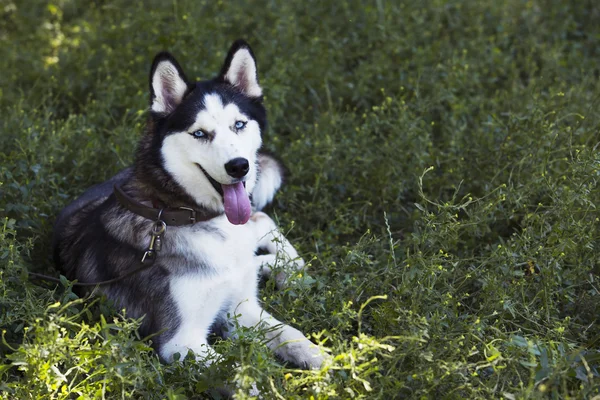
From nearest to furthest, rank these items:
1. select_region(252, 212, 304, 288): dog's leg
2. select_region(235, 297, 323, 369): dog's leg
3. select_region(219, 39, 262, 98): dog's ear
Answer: select_region(235, 297, 323, 369): dog's leg, select_region(219, 39, 262, 98): dog's ear, select_region(252, 212, 304, 288): dog's leg

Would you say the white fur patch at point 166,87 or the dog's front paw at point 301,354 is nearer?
the dog's front paw at point 301,354

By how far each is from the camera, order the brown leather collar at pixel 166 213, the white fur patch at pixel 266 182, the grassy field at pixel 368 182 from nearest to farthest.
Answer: the grassy field at pixel 368 182, the brown leather collar at pixel 166 213, the white fur patch at pixel 266 182

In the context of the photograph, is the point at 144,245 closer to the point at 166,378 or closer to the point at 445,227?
the point at 166,378

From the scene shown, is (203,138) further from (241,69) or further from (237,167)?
(241,69)

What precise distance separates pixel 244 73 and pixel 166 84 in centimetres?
43

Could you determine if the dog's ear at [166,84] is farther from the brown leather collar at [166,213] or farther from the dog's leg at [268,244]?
the dog's leg at [268,244]

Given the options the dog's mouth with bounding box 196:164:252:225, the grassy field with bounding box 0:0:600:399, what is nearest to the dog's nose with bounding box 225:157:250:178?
the dog's mouth with bounding box 196:164:252:225

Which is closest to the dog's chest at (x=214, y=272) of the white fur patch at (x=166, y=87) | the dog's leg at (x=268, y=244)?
the dog's leg at (x=268, y=244)

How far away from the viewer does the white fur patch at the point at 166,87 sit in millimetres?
3182

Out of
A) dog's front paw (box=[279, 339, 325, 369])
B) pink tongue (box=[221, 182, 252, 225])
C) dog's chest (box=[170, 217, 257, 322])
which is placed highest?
pink tongue (box=[221, 182, 252, 225])

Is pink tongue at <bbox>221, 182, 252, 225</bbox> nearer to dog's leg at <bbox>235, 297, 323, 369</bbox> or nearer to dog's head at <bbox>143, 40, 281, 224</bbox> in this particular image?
dog's head at <bbox>143, 40, 281, 224</bbox>

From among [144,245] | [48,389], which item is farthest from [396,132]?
[48,389]

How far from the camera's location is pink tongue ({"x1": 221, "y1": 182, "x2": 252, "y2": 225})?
10.3 feet

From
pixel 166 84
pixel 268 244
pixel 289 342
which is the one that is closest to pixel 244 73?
pixel 166 84
